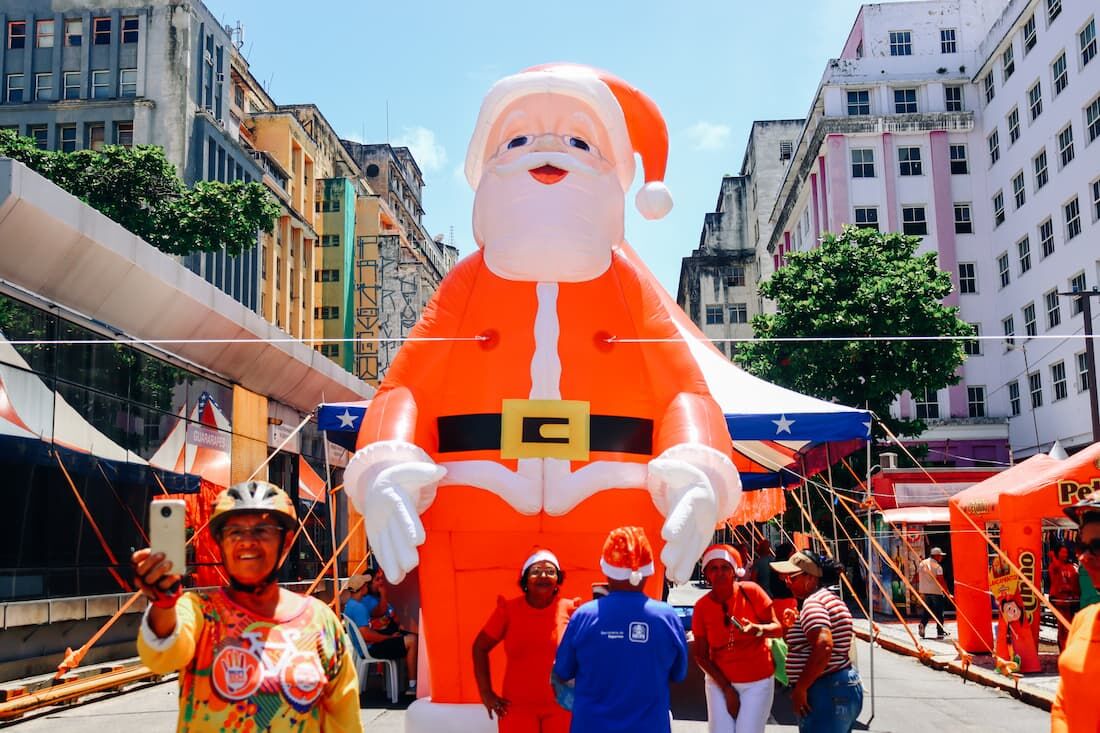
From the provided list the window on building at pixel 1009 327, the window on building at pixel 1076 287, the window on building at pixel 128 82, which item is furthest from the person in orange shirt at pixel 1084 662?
the window on building at pixel 128 82

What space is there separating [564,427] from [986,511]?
9667 millimetres

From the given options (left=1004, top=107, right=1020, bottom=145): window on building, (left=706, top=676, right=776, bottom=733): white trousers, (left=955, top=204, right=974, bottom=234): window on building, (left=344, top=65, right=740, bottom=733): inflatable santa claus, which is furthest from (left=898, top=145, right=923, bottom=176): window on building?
(left=706, top=676, right=776, bottom=733): white trousers

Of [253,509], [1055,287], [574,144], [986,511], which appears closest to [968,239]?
[1055,287]

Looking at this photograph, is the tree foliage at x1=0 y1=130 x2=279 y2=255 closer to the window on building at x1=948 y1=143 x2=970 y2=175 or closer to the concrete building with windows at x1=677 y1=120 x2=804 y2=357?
the window on building at x1=948 y1=143 x2=970 y2=175

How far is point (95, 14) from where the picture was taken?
38594 millimetres

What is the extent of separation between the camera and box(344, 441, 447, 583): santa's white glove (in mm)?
5547

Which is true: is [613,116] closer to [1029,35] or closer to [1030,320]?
[1030,320]

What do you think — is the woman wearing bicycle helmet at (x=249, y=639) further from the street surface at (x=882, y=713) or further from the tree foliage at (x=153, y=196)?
the tree foliage at (x=153, y=196)

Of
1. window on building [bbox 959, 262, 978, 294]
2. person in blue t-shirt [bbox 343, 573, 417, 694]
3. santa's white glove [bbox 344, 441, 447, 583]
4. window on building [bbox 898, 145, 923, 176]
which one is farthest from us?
window on building [bbox 898, 145, 923, 176]

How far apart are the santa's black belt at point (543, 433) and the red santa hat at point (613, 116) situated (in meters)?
1.52

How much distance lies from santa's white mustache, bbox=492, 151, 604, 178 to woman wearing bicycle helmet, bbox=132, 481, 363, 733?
337 centimetres

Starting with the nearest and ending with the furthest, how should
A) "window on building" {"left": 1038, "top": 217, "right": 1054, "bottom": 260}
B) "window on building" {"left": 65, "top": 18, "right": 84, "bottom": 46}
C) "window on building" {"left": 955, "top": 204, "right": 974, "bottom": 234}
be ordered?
"window on building" {"left": 1038, "top": 217, "right": 1054, "bottom": 260}, "window on building" {"left": 955, "top": 204, "right": 974, "bottom": 234}, "window on building" {"left": 65, "top": 18, "right": 84, "bottom": 46}

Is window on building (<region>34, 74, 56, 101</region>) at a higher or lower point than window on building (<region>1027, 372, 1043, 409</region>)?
higher

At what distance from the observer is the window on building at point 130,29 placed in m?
38.5
